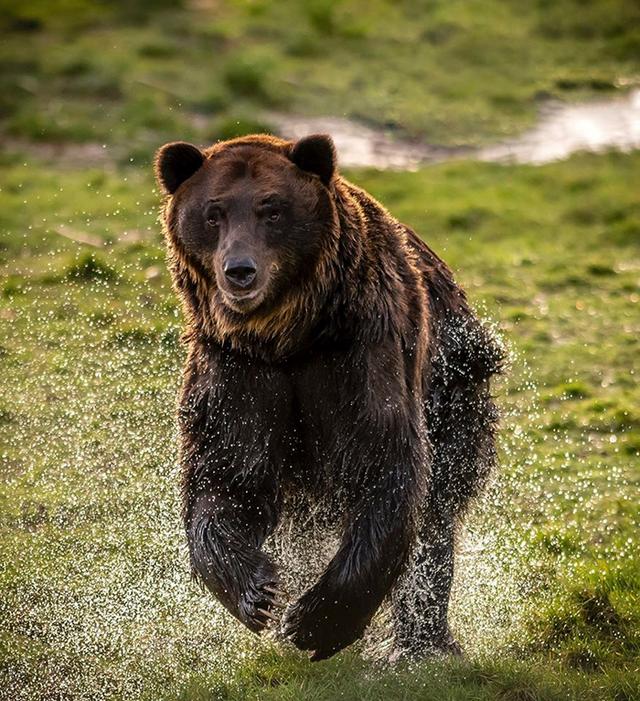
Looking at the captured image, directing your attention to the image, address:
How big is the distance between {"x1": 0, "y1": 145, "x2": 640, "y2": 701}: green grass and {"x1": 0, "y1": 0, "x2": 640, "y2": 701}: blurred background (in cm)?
2

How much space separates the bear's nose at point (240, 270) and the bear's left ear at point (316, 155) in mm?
576

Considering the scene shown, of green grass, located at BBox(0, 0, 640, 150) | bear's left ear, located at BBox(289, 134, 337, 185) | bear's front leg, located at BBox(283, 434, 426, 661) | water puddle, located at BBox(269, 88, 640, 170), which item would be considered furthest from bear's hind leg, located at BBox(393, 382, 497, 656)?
green grass, located at BBox(0, 0, 640, 150)

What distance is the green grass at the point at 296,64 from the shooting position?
15.1m

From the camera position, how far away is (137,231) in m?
Answer: 12.4

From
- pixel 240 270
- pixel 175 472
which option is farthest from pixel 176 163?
pixel 175 472

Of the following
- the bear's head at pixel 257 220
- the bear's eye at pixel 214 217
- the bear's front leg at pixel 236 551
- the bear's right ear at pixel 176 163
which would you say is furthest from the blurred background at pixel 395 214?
the bear's right ear at pixel 176 163

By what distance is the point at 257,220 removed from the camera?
237 inches

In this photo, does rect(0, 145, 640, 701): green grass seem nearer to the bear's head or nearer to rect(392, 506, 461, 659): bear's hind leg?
rect(392, 506, 461, 659): bear's hind leg

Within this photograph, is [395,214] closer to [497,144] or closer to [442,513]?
[497,144]

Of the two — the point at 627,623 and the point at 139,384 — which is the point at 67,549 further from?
the point at 627,623

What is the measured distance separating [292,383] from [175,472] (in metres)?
2.45

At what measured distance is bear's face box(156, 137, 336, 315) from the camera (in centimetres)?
600

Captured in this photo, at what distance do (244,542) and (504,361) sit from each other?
1.97 meters

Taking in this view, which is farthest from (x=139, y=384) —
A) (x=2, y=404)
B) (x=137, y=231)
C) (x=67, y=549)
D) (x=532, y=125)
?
(x=532, y=125)
